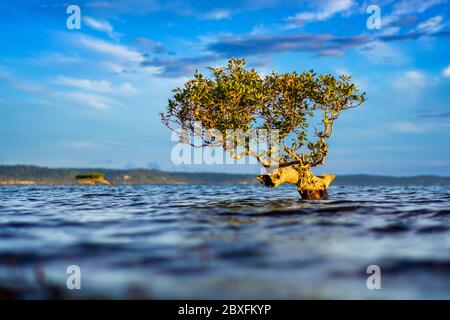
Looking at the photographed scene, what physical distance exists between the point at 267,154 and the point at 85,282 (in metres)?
26.7

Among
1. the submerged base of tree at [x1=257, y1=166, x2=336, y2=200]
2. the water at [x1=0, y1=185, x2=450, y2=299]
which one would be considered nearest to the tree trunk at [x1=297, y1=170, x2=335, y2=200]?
the submerged base of tree at [x1=257, y1=166, x2=336, y2=200]

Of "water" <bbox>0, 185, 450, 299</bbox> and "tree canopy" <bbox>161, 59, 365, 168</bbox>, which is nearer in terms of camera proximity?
"water" <bbox>0, 185, 450, 299</bbox>

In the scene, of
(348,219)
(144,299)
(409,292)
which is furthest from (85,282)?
(348,219)

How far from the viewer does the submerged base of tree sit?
1389 inches

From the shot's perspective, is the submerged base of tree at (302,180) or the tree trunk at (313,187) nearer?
the submerged base of tree at (302,180)

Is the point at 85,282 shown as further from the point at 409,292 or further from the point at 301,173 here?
the point at 301,173

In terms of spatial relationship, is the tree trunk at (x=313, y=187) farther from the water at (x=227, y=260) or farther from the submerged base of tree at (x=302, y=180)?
the water at (x=227, y=260)

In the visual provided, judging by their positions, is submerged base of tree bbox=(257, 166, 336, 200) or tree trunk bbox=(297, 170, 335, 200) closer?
submerged base of tree bbox=(257, 166, 336, 200)

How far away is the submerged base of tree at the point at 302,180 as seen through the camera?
116ft

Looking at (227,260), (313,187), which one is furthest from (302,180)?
(227,260)

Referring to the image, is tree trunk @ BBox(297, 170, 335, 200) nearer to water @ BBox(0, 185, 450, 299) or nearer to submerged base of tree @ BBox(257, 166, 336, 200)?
submerged base of tree @ BBox(257, 166, 336, 200)

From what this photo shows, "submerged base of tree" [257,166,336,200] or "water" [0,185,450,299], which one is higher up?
"submerged base of tree" [257,166,336,200]

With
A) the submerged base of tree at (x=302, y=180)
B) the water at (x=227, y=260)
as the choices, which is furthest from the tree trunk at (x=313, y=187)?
the water at (x=227, y=260)

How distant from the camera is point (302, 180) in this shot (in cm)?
3822
